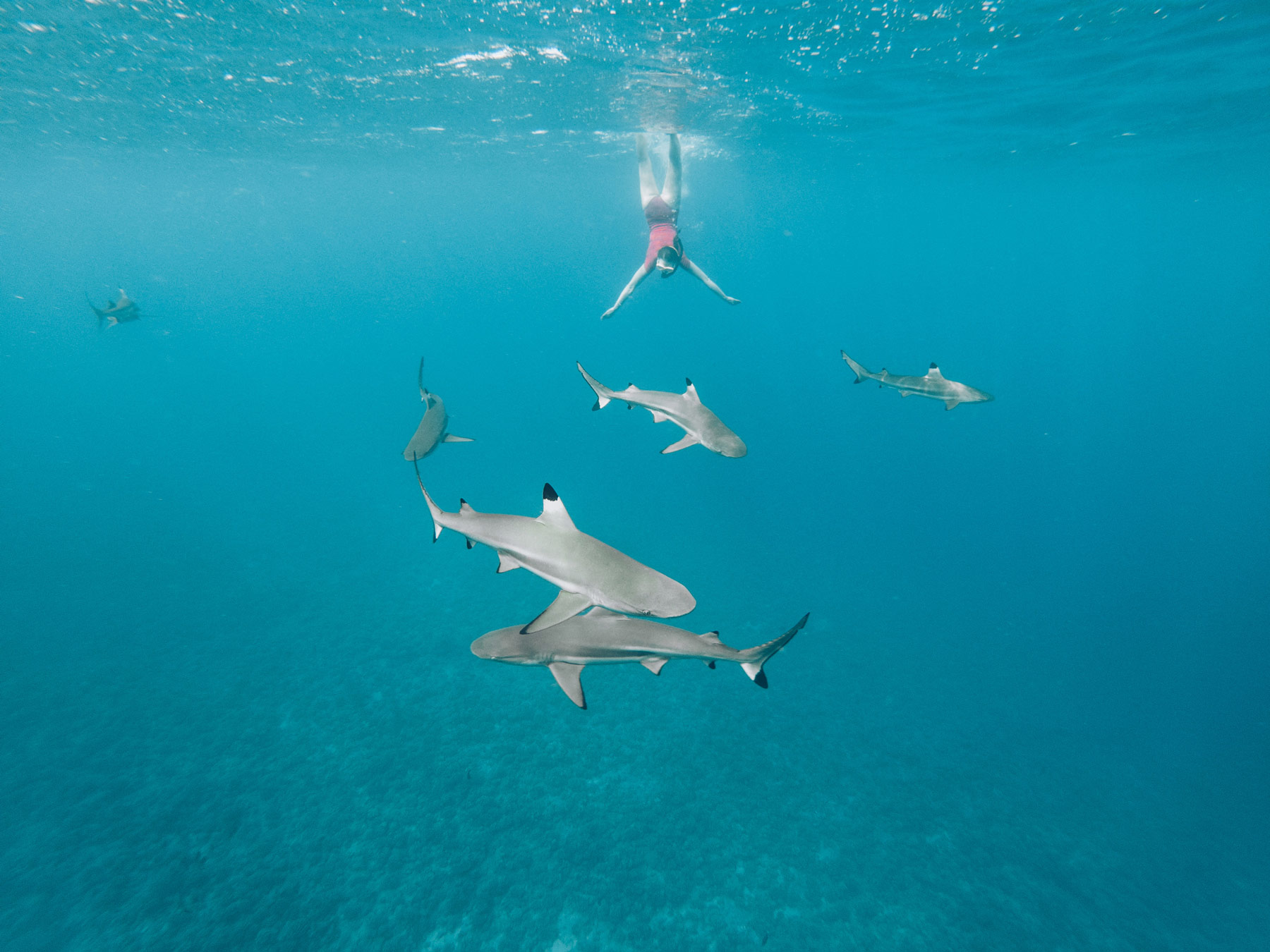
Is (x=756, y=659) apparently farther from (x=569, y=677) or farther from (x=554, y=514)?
(x=554, y=514)

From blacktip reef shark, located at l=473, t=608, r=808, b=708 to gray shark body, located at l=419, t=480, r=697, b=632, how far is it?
401mm

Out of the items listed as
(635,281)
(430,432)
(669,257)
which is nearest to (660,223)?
(635,281)

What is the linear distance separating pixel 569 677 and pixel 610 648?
2.41 feet

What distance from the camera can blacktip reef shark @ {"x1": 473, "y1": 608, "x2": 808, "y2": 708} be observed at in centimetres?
450

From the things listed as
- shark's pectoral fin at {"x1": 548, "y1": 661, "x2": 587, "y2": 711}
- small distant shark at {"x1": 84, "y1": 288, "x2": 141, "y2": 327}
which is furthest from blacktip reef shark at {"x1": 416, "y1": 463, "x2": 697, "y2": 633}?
small distant shark at {"x1": 84, "y1": 288, "x2": 141, "y2": 327}

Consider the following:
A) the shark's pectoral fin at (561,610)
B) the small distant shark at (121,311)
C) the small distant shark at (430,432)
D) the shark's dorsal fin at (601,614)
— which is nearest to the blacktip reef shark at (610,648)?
the shark's dorsal fin at (601,614)

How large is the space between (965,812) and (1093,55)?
25.4 m

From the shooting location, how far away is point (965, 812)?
37.9ft

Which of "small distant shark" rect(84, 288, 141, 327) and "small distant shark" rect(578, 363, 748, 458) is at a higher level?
"small distant shark" rect(84, 288, 141, 327)

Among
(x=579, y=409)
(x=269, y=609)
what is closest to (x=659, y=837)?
(x=269, y=609)

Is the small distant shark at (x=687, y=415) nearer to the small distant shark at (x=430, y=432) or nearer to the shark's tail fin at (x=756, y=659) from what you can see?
the small distant shark at (x=430, y=432)

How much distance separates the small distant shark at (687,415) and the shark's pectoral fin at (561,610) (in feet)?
9.75

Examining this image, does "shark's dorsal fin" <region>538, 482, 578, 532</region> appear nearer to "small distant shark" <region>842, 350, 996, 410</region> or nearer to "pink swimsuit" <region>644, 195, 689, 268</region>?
"small distant shark" <region>842, 350, 996, 410</region>

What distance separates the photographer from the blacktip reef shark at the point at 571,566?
4246mm
